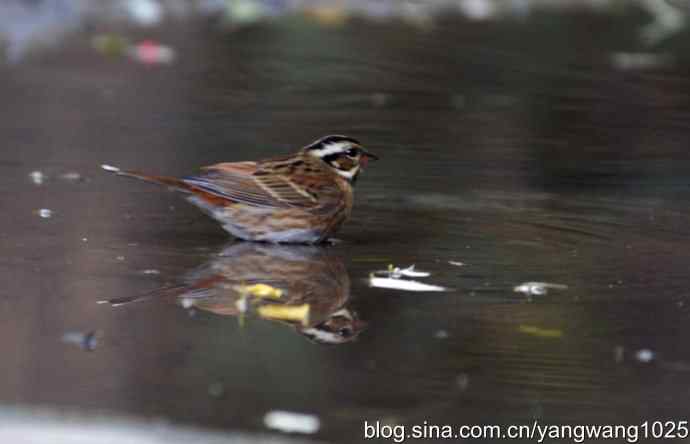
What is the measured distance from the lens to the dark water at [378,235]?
245 inches

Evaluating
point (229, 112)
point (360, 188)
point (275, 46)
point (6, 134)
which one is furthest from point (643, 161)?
point (275, 46)

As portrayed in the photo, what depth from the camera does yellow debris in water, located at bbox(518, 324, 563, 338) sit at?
23.3ft

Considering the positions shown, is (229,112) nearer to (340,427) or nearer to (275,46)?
(275,46)

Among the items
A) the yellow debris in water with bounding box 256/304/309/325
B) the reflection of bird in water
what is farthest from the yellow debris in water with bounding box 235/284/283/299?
the yellow debris in water with bounding box 256/304/309/325

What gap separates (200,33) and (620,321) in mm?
10407

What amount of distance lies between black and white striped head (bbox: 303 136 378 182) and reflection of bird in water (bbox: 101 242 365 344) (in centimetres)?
66

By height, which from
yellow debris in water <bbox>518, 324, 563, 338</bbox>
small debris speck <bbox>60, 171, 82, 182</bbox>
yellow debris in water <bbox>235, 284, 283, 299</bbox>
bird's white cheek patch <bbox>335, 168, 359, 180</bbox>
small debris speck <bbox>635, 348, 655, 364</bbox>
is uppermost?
small debris speck <bbox>60, 171, 82, 182</bbox>

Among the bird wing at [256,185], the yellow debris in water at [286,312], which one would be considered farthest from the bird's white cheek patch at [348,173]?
the yellow debris in water at [286,312]

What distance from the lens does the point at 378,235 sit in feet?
30.2

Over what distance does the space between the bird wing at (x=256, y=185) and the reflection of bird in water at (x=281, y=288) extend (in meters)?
0.26

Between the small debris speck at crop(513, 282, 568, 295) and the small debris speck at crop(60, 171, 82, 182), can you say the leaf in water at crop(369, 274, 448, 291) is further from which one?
the small debris speck at crop(60, 171, 82, 182)

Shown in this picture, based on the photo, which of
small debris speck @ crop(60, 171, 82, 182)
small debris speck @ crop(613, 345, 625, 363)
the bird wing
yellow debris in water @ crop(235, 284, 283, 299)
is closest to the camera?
small debris speck @ crop(613, 345, 625, 363)

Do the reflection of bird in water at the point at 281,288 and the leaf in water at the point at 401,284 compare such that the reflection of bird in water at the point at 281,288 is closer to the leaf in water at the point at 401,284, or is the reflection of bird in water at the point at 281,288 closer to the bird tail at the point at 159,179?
the leaf in water at the point at 401,284

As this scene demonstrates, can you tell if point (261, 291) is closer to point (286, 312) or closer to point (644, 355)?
point (286, 312)
